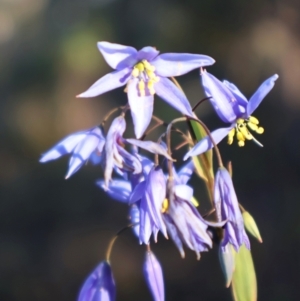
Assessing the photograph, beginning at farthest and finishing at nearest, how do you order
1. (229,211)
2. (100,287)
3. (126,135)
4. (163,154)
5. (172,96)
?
(126,135)
(100,287)
(172,96)
(229,211)
(163,154)

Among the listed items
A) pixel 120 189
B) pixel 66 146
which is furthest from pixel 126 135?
pixel 66 146

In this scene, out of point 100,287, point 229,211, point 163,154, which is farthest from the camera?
point 100,287

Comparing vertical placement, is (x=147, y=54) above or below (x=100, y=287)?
above

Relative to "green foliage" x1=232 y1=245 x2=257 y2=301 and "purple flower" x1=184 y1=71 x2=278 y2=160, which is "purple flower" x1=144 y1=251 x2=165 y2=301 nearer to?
"green foliage" x1=232 y1=245 x2=257 y2=301

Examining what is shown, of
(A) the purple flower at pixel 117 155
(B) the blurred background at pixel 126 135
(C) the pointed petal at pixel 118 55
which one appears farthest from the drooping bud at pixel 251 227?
(B) the blurred background at pixel 126 135

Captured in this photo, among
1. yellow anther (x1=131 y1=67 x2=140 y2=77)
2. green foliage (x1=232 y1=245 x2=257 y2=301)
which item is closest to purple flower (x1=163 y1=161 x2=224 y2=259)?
green foliage (x1=232 y1=245 x2=257 y2=301)

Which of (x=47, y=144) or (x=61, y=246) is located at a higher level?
(x=47, y=144)

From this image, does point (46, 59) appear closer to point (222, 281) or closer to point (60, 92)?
point (60, 92)

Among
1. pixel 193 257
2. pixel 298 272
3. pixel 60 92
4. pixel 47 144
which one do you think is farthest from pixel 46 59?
pixel 298 272

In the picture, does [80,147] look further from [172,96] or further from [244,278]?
[244,278]
